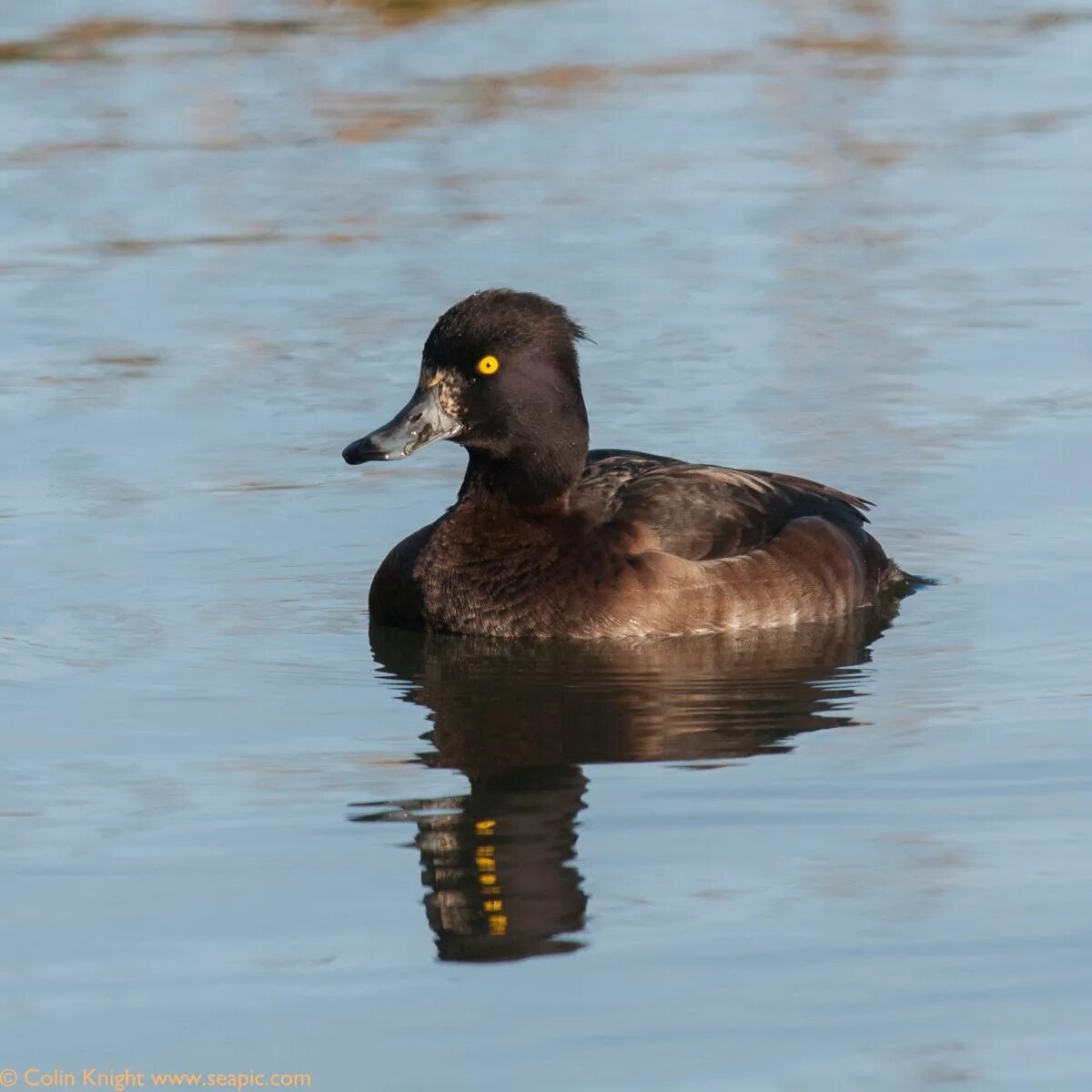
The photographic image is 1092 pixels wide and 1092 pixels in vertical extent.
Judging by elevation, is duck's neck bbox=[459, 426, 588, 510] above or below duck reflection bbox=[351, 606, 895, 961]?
above

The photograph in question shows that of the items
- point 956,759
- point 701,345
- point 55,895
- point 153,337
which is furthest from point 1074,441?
point 55,895

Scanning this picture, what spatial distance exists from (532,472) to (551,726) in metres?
1.56

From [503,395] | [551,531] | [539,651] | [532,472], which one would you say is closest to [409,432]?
[503,395]

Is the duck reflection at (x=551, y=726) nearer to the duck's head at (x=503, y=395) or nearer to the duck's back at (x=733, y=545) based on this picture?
the duck's back at (x=733, y=545)

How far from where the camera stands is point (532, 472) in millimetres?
9055

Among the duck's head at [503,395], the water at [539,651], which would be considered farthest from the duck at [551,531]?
the water at [539,651]

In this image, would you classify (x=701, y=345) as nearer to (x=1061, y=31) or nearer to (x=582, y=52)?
(x=582, y=52)

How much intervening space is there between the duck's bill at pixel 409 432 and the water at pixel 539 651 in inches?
27.4

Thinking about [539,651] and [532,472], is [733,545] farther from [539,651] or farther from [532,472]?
[539,651]

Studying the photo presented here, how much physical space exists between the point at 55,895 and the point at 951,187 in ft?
34.4

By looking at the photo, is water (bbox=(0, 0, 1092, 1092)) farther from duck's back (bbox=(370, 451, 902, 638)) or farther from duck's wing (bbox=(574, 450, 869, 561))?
duck's wing (bbox=(574, 450, 869, 561))

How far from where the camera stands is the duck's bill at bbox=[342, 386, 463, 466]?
29.0ft

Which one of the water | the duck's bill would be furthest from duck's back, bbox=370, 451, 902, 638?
the duck's bill

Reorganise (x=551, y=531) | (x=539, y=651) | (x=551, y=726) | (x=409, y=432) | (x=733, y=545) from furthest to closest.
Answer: (x=733, y=545) → (x=551, y=531) → (x=409, y=432) → (x=539, y=651) → (x=551, y=726)
